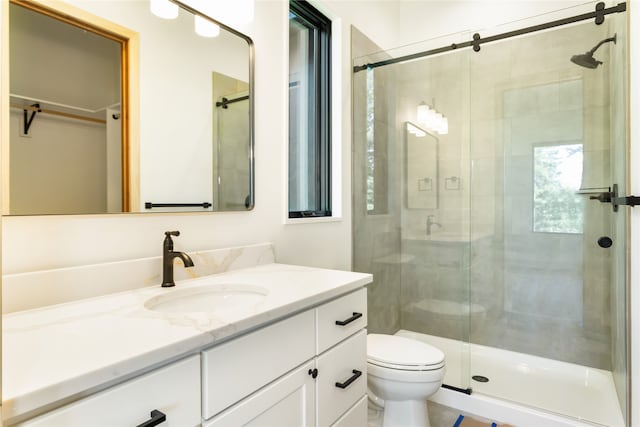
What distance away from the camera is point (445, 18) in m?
2.82

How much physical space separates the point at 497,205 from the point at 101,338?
253cm

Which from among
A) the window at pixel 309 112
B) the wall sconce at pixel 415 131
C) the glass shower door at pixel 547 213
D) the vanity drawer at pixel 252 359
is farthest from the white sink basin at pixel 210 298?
the wall sconce at pixel 415 131

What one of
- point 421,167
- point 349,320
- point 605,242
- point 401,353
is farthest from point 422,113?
point 349,320

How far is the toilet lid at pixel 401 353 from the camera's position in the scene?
1709 mm

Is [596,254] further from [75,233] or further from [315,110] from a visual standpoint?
[75,233]

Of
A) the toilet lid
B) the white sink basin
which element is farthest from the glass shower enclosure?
the white sink basin

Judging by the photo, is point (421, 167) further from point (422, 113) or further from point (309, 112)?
point (309, 112)

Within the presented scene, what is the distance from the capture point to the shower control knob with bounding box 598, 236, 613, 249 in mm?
Answer: 2205

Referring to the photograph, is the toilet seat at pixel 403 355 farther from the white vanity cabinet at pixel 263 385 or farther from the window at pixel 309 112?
the window at pixel 309 112

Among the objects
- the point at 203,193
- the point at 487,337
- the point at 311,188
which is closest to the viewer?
the point at 203,193

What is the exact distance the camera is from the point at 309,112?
7.07ft

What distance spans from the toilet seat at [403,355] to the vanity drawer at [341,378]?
35 centimetres

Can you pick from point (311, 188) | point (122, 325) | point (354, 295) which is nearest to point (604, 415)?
point (354, 295)

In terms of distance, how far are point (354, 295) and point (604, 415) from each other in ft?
5.15
